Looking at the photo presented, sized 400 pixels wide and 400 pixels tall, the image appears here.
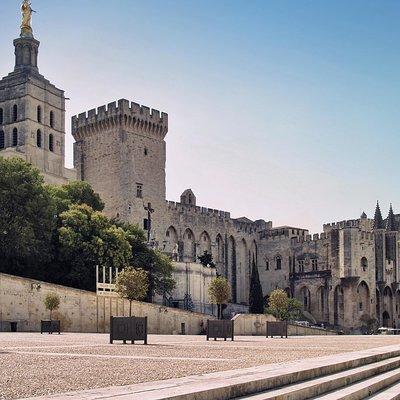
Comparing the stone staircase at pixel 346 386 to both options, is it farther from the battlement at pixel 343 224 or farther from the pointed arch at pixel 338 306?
the battlement at pixel 343 224

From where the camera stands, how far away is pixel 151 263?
5197 centimetres

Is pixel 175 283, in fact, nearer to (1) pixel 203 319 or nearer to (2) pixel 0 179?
(1) pixel 203 319

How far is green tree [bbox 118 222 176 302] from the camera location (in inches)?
2028

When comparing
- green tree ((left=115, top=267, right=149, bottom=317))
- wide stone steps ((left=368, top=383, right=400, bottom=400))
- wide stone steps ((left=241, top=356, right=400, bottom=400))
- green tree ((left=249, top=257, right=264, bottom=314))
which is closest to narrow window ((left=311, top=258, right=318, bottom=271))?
green tree ((left=249, top=257, right=264, bottom=314))

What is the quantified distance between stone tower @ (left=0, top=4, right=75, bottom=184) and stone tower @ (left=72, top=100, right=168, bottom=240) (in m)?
2.45

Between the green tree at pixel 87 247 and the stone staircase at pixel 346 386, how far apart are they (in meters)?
33.1

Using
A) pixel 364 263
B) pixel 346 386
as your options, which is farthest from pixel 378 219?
pixel 346 386

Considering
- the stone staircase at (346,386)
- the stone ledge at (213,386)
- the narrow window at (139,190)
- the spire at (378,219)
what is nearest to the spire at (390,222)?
the spire at (378,219)

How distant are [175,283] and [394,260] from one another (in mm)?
33826

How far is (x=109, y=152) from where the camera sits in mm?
67312

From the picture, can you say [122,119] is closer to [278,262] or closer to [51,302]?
[278,262]

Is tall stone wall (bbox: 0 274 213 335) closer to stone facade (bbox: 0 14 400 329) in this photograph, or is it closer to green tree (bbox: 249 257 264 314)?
stone facade (bbox: 0 14 400 329)

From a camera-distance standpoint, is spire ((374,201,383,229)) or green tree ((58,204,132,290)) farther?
spire ((374,201,383,229))

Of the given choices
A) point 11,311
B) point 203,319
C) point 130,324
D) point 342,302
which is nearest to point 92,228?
point 203,319
